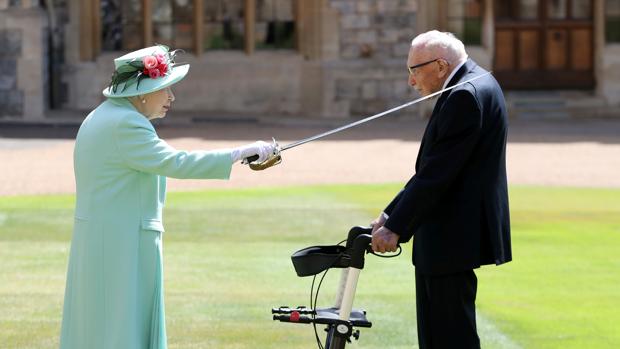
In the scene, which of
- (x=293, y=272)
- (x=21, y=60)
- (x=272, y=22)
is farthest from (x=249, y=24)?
(x=293, y=272)

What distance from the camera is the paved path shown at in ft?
51.9

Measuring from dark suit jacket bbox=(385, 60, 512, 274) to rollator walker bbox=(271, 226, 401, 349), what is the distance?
0.20 metres

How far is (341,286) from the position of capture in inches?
211

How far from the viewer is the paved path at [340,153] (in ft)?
51.9

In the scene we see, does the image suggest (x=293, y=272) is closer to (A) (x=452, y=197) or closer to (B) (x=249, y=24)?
(A) (x=452, y=197)

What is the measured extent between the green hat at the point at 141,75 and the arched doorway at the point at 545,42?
19.1 meters

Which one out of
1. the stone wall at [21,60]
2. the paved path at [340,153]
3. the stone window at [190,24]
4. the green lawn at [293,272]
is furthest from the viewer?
the stone window at [190,24]

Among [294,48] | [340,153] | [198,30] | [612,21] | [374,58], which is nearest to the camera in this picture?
[340,153]

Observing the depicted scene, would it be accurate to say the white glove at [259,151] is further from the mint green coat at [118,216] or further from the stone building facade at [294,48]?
the stone building facade at [294,48]

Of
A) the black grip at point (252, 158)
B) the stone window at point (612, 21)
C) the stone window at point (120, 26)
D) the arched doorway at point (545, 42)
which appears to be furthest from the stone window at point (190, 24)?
the black grip at point (252, 158)

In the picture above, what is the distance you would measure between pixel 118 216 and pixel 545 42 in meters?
19.5

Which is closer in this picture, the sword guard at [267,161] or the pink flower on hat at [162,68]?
the sword guard at [267,161]

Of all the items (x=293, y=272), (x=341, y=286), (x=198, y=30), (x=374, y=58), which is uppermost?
(x=198, y=30)

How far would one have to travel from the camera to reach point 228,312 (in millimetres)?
8578
